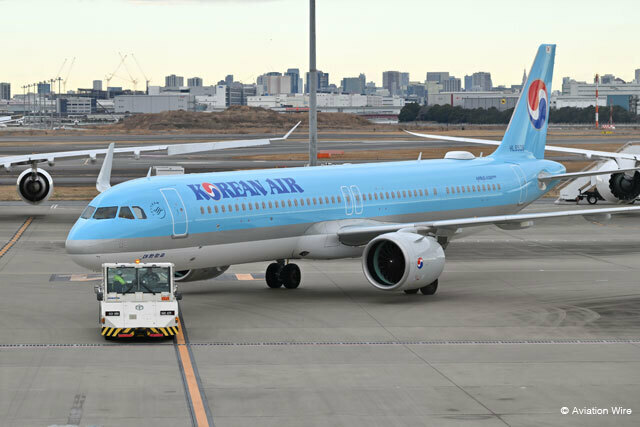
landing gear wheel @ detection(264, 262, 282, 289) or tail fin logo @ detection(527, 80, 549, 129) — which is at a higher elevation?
tail fin logo @ detection(527, 80, 549, 129)

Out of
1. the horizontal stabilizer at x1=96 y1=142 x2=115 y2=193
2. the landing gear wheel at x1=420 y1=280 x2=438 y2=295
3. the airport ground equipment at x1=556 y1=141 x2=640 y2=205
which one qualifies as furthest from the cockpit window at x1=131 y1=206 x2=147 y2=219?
the airport ground equipment at x1=556 y1=141 x2=640 y2=205

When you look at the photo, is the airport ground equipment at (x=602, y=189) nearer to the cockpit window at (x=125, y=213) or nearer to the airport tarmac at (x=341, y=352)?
the airport tarmac at (x=341, y=352)

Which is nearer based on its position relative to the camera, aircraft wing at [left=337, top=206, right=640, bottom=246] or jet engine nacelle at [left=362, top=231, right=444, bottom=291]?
jet engine nacelle at [left=362, top=231, right=444, bottom=291]

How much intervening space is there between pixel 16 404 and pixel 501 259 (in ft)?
85.3

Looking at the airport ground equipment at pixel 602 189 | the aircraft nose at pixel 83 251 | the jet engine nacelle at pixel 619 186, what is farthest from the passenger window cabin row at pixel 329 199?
the airport ground equipment at pixel 602 189

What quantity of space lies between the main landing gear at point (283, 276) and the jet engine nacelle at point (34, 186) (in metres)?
25.3

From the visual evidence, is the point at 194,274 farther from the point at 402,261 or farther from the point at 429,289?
the point at 429,289

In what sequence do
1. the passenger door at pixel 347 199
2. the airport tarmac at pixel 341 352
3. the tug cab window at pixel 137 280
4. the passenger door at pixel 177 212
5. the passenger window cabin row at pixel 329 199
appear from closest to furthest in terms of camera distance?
1. the airport tarmac at pixel 341 352
2. the tug cab window at pixel 137 280
3. the passenger door at pixel 177 212
4. the passenger window cabin row at pixel 329 199
5. the passenger door at pixel 347 199

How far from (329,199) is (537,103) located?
42.4 ft

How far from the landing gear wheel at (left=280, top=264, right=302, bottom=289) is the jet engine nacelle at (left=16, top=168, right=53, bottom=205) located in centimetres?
2568

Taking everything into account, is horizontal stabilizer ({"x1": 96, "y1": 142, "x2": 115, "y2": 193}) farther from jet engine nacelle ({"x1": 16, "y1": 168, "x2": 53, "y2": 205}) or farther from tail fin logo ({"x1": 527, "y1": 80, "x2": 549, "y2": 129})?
tail fin logo ({"x1": 527, "y1": 80, "x2": 549, "y2": 129})

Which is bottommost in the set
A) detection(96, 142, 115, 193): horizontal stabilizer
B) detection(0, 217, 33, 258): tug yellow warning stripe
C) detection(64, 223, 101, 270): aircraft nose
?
detection(0, 217, 33, 258): tug yellow warning stripe

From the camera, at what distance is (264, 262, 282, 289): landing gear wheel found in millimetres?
33812

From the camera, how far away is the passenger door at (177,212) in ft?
94.1
